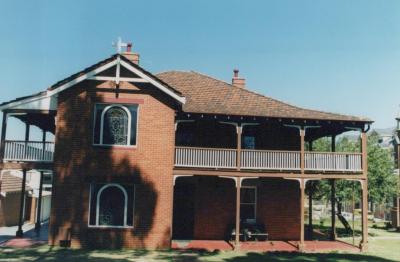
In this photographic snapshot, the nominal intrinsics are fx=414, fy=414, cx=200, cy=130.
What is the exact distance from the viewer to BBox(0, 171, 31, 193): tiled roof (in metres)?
26.5

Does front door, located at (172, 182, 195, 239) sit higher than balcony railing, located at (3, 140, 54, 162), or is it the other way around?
balcony railing, located at (3, 140, 54, 162)

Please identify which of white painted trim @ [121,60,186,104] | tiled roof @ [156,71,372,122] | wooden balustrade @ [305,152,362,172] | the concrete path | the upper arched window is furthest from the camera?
wooden balustrade @ [305,152,362,172]

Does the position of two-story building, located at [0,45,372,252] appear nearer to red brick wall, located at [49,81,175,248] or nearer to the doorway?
red brick wall, located at [49,81,175,248]

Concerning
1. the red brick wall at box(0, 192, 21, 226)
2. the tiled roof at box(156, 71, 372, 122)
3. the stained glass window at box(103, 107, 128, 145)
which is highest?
the tiled roof at box(156, 71, 372, 122)

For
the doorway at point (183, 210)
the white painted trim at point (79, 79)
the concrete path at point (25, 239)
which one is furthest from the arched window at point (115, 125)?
the concrete path at point (25, 239)

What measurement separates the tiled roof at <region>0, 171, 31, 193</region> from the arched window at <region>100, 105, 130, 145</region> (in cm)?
1122

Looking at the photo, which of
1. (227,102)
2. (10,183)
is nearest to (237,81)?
(227,102)

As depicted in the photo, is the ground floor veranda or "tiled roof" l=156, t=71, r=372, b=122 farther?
the ground floor veranda

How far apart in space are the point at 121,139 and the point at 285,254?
8799 millimetres

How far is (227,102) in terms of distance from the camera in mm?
21125

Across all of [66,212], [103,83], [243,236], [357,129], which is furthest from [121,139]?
[357,129]

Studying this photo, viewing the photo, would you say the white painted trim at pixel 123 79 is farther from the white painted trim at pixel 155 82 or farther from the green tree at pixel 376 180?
the green tree at pixel 376 180

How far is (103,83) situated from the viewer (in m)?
18.8

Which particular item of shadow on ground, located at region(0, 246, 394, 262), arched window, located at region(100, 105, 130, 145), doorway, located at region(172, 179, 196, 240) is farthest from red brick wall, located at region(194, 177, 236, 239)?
arched window, located at region(100, 105, 130, 145)
